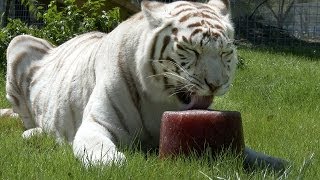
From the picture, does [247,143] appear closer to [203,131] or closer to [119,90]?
[119,90]

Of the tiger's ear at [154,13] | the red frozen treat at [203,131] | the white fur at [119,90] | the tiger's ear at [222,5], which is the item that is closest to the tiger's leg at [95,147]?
the white fur at [119,90]

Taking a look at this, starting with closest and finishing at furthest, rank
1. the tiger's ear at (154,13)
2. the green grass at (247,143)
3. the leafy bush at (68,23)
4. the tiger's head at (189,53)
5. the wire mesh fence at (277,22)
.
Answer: the green grass at (247,143), the tiger's head at (189,53), the tiger's ear at (154,13), the leafy bush at (68,23), the wire mesh fence at (277,22)

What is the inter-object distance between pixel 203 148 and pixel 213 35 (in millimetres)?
573

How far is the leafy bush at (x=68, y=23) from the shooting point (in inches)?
318

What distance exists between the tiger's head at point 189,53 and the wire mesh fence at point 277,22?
420 inches

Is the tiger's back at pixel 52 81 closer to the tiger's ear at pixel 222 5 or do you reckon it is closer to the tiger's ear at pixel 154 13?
the tiger's ear at pixel 154 13

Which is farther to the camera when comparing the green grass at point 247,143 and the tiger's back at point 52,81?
the tiger's back at point 52,81

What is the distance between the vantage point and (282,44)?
15.4 metres

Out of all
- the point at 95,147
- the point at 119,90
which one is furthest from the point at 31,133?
the point at 95,147

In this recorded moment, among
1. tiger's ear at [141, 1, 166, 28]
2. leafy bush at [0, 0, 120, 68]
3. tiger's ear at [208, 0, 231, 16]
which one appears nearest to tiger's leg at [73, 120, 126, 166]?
tiger's ear at [141, 1, 166, 28]

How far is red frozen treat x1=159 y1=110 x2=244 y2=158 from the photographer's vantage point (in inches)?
136

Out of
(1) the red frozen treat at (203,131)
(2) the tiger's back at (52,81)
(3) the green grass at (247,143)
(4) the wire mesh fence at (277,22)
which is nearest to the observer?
(3) the green grass at (247,143)

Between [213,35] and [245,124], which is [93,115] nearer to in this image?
[213,35]

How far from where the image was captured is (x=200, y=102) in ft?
12.3
